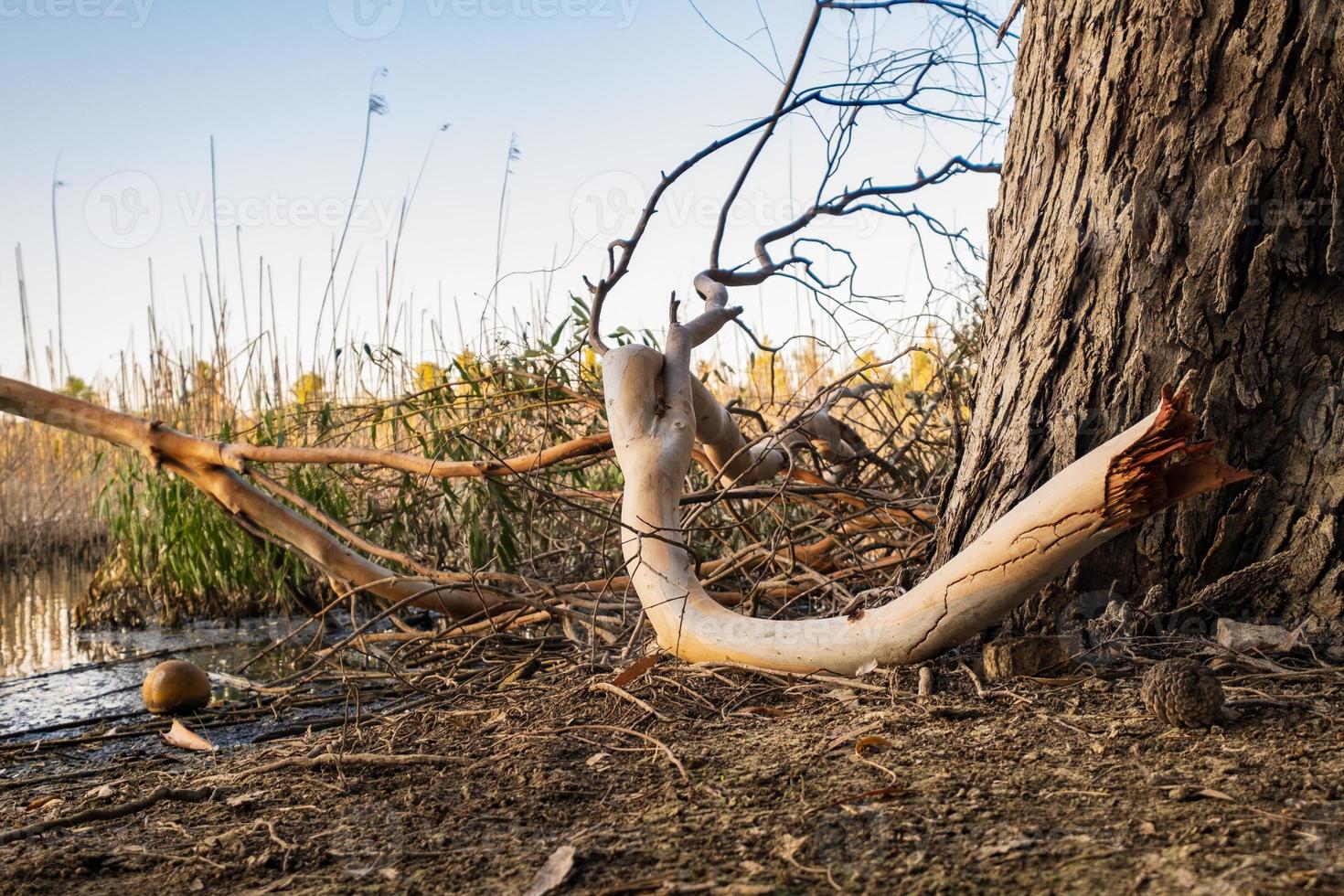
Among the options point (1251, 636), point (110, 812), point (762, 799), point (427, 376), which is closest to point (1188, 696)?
point (1251, 636)

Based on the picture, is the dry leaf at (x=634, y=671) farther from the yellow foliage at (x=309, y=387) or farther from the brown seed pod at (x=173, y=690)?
the yellow foliage at (x=309, y=387)

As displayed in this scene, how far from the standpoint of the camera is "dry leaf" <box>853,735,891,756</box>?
175cm

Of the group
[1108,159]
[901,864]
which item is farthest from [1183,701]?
[1108,159]

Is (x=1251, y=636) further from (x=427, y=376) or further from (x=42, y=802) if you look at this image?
(x=427, y=376)

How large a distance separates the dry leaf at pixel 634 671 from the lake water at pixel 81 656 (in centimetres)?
189

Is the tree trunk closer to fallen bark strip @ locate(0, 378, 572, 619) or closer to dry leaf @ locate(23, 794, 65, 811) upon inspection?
fallen bark strip @ locate(0, 378, 572, 619)

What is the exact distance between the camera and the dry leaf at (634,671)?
235 cm

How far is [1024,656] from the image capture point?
6.98ft

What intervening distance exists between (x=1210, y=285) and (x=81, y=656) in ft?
14.9

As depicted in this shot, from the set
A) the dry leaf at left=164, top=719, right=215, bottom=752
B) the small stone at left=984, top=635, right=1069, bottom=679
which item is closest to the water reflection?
the dry leaf at left=164, top=719, right=215, bottom=752

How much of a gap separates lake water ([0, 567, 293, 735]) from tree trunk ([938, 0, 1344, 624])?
3024 millimetres

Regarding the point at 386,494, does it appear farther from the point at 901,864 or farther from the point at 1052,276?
the point at 901,864

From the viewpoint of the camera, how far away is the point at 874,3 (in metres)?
3.50

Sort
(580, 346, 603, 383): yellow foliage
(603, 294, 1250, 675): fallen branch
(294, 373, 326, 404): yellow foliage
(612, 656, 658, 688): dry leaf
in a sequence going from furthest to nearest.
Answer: (294, 373, 326, 404): yellow foliage < (580, 346, 603, 383): yellow foliage < (612, 656, 658, 688): dry leaf < (603, 294, 1250, 675): fallen branch
